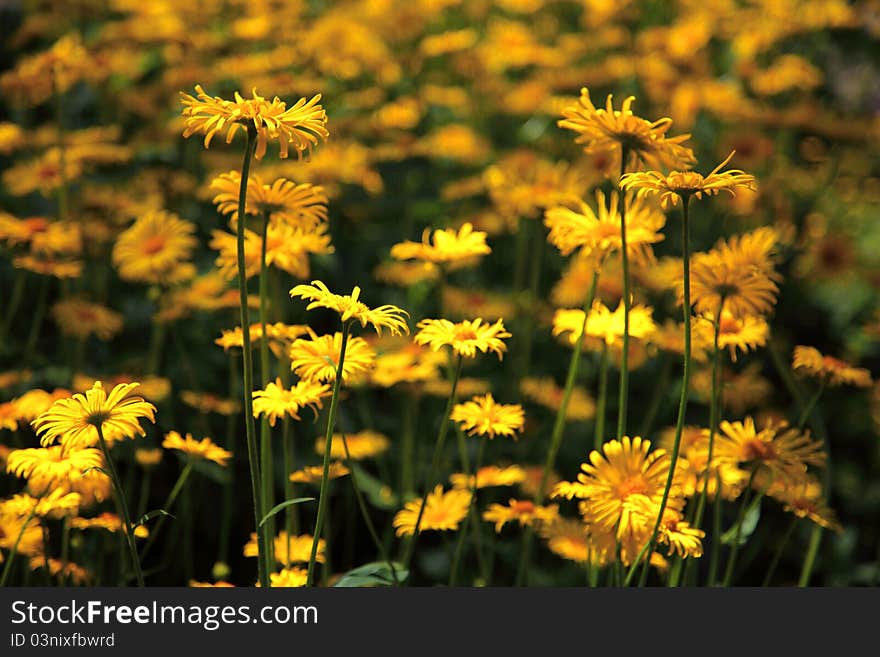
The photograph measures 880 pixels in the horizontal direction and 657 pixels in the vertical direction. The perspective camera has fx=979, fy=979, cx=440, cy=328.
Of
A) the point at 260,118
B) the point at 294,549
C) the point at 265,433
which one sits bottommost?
the point at 294,549

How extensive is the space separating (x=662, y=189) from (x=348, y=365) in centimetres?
44

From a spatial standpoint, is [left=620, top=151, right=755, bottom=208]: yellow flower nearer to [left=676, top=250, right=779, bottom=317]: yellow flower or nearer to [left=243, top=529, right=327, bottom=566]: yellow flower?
[left=676, top=250, right=779, bottom=317]: yellow flower

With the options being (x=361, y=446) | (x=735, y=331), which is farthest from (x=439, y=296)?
(x=735, y=331)

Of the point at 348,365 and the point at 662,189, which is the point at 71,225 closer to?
the point at 348,365

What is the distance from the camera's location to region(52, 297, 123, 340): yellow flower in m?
1.93

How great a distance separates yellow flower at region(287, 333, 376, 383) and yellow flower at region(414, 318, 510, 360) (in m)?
0.08

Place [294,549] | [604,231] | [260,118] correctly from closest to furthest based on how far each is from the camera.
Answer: [260,118] → [604,231] → [294,549]

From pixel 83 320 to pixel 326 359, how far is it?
906mm

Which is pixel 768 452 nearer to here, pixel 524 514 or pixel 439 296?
pixel 524 514

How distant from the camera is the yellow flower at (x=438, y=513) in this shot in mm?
1479

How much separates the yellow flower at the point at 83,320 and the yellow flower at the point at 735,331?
1166 mm

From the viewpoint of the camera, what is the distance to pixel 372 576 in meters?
1.36

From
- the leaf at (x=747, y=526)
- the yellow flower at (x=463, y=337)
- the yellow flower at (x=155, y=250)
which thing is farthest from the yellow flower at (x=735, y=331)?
the yellow flower at (x=155, y=250)

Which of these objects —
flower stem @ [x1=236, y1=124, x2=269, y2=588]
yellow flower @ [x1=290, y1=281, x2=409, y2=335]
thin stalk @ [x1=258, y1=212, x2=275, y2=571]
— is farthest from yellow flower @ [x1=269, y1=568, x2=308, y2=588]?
yellow flower @ [x1=290, y1=281, x2=409, y2=335]
